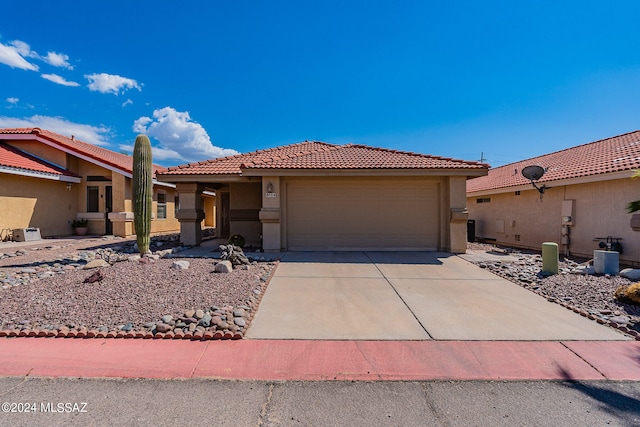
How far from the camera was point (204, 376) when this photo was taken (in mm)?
3184

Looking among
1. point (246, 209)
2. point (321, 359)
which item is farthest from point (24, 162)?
point (321, 359)

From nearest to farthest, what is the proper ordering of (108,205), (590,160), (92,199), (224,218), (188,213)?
1. (590,160)
2. (188,213)
3. (224,218)
4. (108,205)
5. (92,199)

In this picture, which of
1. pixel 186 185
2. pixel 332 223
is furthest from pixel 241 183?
pixel 332 223

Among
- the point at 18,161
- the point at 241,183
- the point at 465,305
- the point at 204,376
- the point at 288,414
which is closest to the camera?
the point at 288,414

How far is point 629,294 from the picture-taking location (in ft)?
17.3

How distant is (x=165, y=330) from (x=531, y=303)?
6.25 m

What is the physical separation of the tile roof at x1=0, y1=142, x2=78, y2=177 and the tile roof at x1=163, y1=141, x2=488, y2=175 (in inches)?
293

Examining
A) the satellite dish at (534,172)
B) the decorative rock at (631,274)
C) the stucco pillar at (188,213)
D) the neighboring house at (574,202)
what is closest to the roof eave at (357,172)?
the satellite dish at (534,172)

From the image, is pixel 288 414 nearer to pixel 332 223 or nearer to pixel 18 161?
pixel 332 223

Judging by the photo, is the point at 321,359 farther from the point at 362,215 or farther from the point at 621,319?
the point at 362,215

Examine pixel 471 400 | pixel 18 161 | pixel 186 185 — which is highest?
A: pixel 18 161

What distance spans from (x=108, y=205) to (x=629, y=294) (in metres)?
19.8

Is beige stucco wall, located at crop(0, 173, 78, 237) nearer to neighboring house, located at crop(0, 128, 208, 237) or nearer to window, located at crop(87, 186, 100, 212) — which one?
neighboring house, located at crop(0, 128, 208, 237)

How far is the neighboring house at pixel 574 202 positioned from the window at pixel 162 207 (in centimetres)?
1789
